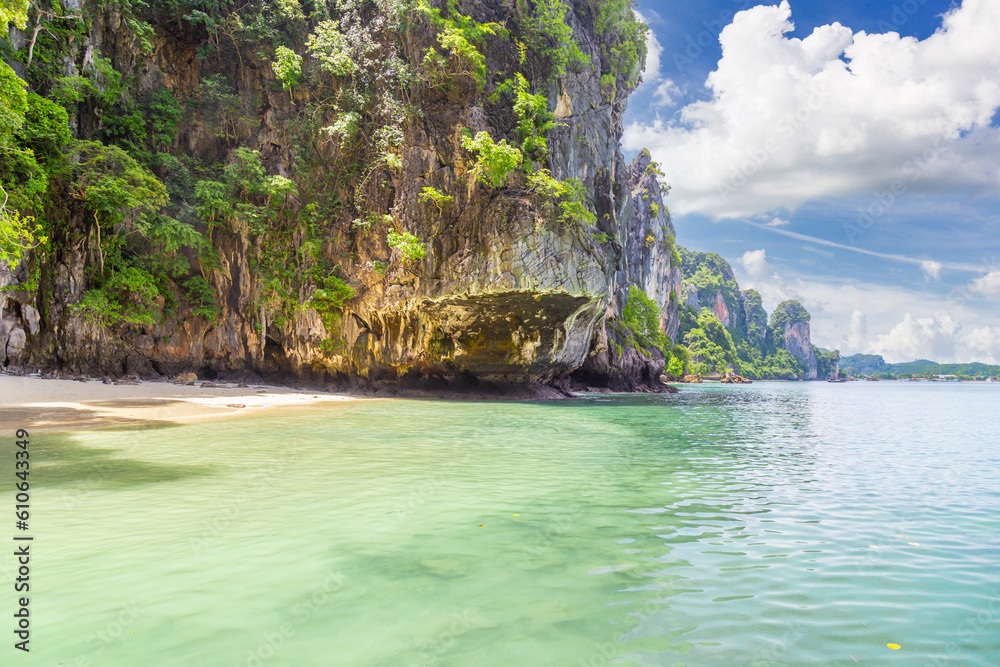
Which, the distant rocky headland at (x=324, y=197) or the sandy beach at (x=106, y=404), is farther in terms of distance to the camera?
the distant rocky headland at (x=324, y=197)

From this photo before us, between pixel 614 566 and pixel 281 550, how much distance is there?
2645 millimetres

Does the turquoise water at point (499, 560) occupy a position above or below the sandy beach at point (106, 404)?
above

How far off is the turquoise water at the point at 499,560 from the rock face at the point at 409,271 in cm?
1436

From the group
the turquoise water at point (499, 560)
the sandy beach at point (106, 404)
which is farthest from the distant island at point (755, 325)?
the turquoise water at point (499, 560)

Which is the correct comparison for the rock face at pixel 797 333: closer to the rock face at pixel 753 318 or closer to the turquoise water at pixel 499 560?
the rock face at pixel 753 318

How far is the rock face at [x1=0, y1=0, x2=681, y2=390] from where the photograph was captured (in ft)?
68.3

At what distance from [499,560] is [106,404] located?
Result: 14432mm

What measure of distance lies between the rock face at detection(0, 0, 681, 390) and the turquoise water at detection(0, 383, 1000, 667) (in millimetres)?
14359

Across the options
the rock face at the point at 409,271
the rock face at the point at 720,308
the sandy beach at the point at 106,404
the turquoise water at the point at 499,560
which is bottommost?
the sandy beach at the point at 106,404

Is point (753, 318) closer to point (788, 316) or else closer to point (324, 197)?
point (788, 316)

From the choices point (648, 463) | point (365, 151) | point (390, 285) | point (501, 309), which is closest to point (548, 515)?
point (648, 463)

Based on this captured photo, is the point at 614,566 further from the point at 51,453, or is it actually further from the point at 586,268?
the point at 586,268

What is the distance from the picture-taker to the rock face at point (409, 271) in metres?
20.8

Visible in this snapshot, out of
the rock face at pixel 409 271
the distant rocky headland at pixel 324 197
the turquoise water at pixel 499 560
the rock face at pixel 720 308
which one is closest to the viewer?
the turquoise water at pixel 499 560
